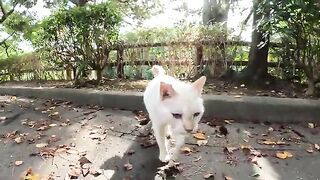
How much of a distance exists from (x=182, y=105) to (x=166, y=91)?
22 cm

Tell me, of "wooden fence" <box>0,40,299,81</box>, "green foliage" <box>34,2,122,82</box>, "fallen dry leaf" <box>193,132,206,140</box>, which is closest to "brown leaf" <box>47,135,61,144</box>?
"fallen dry leaf" <box>193,132,206,140</box>

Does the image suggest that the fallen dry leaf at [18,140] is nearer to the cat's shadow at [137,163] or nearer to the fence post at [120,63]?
the cat's shadow at [137,163]

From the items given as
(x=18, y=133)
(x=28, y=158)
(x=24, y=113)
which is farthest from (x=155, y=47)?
(x=28, y=158)

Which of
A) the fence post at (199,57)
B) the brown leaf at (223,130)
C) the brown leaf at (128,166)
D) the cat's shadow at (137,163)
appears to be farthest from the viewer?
the fence post at (199,57)

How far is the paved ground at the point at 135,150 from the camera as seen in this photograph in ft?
13.1

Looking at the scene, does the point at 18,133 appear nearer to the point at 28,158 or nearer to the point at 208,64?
the point at 28,158

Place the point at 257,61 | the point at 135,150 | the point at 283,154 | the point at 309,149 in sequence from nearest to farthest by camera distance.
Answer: the point at 283,154 → the point at 309,149 → the point at 135,150 → the point at 257,61

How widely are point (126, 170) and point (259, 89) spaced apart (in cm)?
384

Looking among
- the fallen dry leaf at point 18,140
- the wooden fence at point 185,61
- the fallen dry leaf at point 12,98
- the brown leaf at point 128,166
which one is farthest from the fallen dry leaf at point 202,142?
the fallen dry leaf at point 12,98

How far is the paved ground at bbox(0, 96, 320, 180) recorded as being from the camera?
3990mm

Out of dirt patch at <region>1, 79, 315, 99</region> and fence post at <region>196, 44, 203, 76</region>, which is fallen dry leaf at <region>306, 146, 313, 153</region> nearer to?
dirt patch at <region>1, 79, 315, 99</region>

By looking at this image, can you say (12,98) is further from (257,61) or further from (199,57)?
(257,61)

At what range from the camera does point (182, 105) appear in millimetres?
3164

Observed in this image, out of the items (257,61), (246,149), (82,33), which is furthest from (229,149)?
(82,33)
